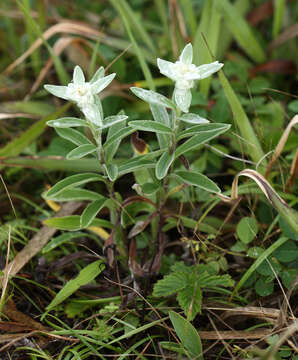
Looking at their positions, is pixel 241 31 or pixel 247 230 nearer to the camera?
pixel 247 230

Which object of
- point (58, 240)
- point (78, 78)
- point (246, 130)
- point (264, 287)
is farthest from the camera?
point (246, 130)

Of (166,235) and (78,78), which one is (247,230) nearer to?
(166,235)

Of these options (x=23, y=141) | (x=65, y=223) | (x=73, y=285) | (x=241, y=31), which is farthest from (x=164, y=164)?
(x=241, y=31)

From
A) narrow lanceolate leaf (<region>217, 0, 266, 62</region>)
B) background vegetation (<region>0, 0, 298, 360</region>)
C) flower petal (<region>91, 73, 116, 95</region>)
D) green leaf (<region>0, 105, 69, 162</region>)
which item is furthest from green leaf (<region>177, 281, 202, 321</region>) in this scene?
narrow lanceolate leaf (<region>217, 0, 266, 62</region>)

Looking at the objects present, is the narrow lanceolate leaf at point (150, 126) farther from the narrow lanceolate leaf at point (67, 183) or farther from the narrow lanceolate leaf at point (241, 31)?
the narrow lanceolate leaf at point (241, 31)

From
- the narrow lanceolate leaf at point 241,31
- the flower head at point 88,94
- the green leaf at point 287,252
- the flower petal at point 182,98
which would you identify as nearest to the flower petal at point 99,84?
the flower head at point 88,94

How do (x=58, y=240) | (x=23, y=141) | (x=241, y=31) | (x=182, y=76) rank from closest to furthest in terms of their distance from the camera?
(x=182, y=76) < (x=58, y=240) < (x=23, y=141) < (x=241, y=31)

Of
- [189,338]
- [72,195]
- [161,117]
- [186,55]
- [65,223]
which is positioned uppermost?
[186,55]

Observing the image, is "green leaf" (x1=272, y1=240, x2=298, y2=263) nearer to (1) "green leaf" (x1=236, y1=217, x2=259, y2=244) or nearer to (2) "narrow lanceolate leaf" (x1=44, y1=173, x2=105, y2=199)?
(1) "green leaf" (x1=236, y1=217, x2=259, y2=244)

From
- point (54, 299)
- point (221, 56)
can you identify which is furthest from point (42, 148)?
point (221, 56)
